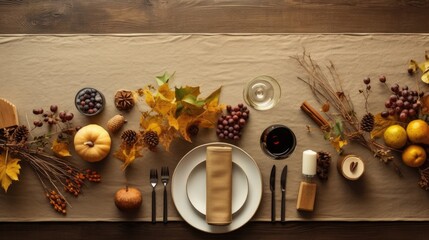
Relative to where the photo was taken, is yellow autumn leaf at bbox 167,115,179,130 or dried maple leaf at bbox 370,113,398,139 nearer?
yellow autumn leaf at bbox 167,115,179,130

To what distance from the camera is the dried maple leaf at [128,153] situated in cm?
170

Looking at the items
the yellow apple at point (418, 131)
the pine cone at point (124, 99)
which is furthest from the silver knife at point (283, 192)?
the pine cone at point (124, 99)

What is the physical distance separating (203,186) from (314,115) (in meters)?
0.42

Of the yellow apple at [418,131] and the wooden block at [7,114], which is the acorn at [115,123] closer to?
the wooden block at [7,114]

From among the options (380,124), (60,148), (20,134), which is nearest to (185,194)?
(60,148)

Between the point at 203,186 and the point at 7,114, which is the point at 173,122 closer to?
the point at 203,186

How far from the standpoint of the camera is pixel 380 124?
1742mm

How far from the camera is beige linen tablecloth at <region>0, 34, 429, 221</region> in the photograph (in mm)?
1729

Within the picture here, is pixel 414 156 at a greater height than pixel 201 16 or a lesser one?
lesser

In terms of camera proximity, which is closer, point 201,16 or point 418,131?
point 418,131

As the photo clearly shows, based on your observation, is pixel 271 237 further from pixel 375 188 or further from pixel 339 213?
pixel 375 188

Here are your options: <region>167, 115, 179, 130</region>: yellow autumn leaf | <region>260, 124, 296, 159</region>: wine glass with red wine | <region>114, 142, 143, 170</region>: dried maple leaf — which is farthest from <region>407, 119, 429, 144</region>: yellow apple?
<region>114, 142, 143, 170</region>: dried maple leaf

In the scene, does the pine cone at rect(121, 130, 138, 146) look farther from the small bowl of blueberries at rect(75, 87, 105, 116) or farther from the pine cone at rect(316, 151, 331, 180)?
the pine cone at rect(316, 151, 331, 180)

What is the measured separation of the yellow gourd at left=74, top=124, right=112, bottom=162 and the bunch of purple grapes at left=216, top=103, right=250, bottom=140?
0.36 meters
